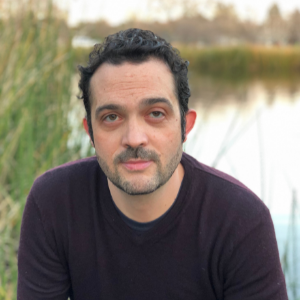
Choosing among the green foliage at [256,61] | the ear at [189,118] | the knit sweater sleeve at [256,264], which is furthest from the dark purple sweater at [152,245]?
the green foliage at [256,61]

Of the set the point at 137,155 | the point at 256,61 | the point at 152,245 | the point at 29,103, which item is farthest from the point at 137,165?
the point at 256,61

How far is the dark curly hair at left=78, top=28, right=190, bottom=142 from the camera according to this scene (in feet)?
4.03

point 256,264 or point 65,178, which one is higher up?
point 65,178

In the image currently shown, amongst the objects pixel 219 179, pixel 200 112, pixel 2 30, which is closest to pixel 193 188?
pixel 219 179

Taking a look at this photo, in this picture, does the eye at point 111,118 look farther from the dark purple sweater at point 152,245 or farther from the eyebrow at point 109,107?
the dark purple sweater at point 152,245

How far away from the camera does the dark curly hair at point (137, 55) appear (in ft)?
4.03

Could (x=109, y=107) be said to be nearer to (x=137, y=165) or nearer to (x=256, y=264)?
(x=137, y=165)

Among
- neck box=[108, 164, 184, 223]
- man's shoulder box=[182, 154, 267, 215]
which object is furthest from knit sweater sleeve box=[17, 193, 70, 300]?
man's shoulder box=[182, 154, 267, 215]

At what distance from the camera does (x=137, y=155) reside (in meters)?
1.18

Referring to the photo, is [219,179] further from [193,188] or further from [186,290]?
[186,290]

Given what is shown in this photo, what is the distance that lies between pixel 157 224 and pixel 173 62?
0.48 metres

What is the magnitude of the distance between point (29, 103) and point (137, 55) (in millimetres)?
1459

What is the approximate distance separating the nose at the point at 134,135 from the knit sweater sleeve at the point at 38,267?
16.8 inches

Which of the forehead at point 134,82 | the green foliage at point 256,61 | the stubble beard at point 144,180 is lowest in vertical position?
the stubble beard at point 144,180
